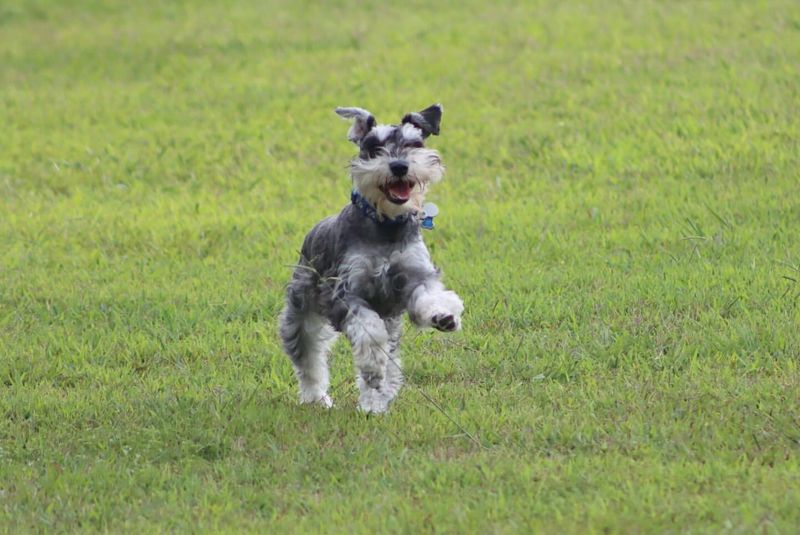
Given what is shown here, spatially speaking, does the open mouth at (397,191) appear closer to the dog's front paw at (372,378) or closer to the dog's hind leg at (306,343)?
the dog's front paw at (372,378)

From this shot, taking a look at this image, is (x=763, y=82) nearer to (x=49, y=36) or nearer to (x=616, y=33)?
(x=616, y=33)

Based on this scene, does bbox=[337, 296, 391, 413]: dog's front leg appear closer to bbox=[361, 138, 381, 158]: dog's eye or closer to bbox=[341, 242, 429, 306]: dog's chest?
bbox=[341, 242, 429, 306]: dog's chest

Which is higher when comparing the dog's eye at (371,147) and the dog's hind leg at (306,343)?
the dog's eye at (371,147)

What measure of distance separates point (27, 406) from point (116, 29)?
1389 cm

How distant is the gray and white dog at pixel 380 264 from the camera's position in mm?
7523

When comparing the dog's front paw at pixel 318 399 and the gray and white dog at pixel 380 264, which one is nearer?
the gray and white dog at pixel 380 264

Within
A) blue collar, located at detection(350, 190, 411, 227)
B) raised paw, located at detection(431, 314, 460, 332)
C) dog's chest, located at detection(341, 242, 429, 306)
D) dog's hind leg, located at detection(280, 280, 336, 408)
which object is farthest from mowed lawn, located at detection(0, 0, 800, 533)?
blue collar, located at detection(350, 190, 411, 227)

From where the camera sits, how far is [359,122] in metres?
7.92

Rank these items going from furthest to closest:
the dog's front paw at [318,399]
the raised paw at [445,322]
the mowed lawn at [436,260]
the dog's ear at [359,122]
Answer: the dog's front paw at [318,399], the dog's ear at [359,122], the raised paw at [445,322], the mowed lawn at [436,260]

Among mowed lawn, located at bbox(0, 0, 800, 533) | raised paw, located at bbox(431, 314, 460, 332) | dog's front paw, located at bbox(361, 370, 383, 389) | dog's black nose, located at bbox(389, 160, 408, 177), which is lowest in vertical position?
mowed lawn, located at bbox(0, 0, 800, 533)

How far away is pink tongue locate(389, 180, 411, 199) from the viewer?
7.54 meters

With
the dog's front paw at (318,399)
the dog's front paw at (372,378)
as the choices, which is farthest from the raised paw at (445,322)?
the dog's front paw at (318,399)

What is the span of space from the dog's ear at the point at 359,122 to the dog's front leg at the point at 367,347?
93 centimetres

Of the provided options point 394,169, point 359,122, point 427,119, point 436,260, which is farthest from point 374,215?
point 436,260
